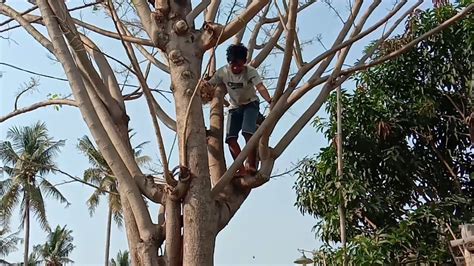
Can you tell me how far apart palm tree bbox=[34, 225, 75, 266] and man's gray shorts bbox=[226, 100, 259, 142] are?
2723cm

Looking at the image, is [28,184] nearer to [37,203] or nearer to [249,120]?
[37,203]

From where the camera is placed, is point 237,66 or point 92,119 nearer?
point 92,119

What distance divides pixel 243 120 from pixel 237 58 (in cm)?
37

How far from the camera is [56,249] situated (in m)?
29.8

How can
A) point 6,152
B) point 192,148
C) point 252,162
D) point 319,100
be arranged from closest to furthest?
1. point 192,148
2. point 252,162
3. point 319,100
4. point 6,152

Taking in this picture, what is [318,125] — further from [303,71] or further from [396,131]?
[303,71]

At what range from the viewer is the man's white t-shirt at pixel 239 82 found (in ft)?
12.5

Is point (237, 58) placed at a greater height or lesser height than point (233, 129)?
greater

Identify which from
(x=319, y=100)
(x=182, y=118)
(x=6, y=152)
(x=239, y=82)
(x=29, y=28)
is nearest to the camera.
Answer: (x=182, y=118)

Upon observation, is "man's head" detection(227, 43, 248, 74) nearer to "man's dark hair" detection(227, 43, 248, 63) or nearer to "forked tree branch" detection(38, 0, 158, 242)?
"man's dark hair" detection(227, 43, 248, 63)

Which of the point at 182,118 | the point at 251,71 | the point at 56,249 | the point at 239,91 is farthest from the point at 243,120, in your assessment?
the point at 56,249

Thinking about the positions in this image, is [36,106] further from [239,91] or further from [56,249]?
[56,249]

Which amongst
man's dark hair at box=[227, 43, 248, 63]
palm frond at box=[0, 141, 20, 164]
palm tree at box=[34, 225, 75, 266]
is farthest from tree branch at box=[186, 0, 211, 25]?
palm tree at box=[34, 225, 75, 266]

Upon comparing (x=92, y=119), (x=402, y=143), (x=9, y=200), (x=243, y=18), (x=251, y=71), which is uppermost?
(x=9, y=200)
